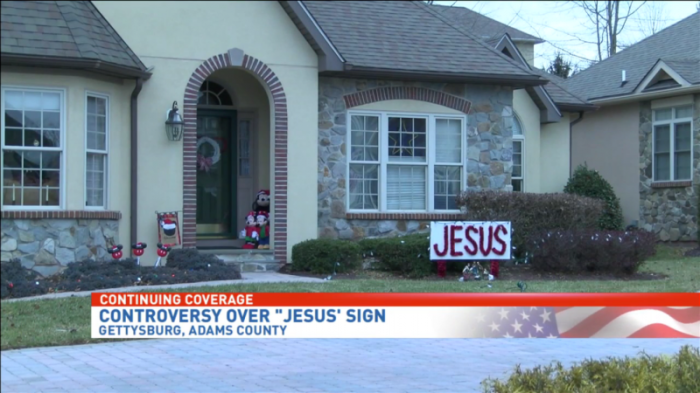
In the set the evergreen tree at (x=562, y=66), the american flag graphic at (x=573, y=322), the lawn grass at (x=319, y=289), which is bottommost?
the american flag graphic at (x=573, y=322)

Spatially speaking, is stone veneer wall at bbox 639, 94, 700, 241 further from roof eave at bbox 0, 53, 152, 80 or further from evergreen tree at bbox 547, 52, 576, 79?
roof eave at bbox 0, 53, 152, 80

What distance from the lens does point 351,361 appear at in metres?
5.56

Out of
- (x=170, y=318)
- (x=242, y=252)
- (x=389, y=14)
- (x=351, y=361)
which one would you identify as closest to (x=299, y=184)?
(x=242, y=252)

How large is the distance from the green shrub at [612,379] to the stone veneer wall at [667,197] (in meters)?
0.93

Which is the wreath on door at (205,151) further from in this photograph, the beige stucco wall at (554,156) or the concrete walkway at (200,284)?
the beige stucco wall at (554,156)

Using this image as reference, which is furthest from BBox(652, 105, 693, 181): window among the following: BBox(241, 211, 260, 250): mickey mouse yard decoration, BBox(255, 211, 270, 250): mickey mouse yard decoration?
BBox(255, 211, 270, 250): mickey mouse yard decoration

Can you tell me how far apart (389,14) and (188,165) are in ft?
7.64

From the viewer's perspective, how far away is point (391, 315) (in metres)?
3.98

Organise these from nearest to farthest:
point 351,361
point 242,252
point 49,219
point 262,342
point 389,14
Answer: point 49,219 → point 262,342 → point 351,361 → point 389,14 → point 242,252

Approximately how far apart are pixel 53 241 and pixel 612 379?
3133mm

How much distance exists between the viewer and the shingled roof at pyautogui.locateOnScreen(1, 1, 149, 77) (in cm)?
329

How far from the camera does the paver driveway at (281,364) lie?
14.1ft

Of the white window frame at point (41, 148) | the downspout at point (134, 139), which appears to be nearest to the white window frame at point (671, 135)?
the downspout at point (134, 139)

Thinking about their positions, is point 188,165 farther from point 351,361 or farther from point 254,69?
point 351,361
